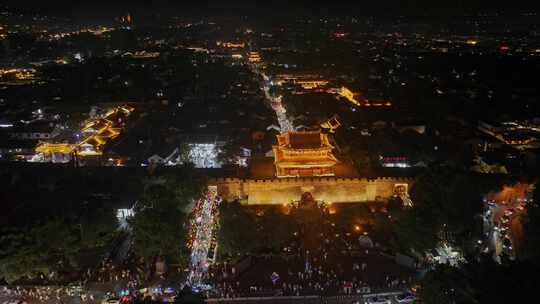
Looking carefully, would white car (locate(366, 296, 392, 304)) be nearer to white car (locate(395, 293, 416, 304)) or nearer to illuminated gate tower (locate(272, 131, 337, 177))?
white car (locate(395, 293, 416, 304))

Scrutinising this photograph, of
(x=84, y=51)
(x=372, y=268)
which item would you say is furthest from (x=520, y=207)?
(x=84, y=51)

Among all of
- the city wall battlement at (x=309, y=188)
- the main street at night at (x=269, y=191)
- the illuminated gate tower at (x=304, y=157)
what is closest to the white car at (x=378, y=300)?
the main street at night at (x=269, y=191)

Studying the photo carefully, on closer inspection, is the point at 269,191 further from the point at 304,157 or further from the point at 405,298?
the point at 405,298

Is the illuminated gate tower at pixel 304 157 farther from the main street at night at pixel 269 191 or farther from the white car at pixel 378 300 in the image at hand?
the white car at pixel 378 300

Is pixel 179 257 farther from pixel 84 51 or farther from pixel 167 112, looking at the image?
pixel 84 51

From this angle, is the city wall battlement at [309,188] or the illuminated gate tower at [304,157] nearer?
the city wall battlement at [309,188]

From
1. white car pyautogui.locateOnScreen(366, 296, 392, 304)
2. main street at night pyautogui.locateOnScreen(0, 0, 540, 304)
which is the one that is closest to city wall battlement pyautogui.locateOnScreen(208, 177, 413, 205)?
main street at night pyautogui.locateOnScreen(0, 0, 540, 304)
